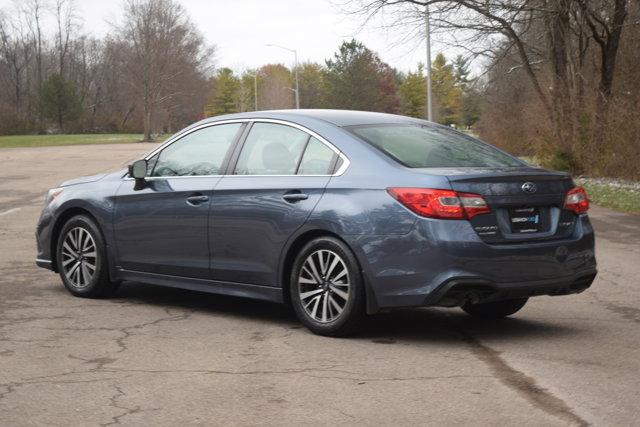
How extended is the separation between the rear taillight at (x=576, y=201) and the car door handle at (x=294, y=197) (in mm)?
1763

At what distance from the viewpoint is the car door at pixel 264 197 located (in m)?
7.09

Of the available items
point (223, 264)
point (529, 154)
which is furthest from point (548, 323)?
point (529, 154)

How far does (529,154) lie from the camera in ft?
145

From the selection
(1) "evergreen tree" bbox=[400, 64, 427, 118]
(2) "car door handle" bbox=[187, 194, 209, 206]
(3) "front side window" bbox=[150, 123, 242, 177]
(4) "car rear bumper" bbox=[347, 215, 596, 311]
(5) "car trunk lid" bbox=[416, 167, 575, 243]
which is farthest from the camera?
(1) "evergreen tree" bbox=[400, 64, 427, 118]

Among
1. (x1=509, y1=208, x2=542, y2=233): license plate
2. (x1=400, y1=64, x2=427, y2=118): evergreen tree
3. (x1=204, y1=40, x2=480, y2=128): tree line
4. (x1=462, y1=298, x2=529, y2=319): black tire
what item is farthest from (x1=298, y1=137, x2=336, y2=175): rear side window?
(x1=400, y1=64, x2=427, y2=118): evergreen tree

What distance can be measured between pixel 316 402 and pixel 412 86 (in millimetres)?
139238

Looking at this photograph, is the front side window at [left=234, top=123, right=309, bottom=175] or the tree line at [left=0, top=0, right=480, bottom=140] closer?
the front side window at [left=234, top=123, right=309, bottom=175]

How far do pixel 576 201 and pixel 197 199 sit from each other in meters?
2.76

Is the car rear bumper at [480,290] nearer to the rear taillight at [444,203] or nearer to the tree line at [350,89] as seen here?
the rear taillight at [444,203]

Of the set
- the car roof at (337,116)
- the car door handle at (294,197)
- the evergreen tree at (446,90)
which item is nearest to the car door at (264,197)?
the car door handle at (294,197)

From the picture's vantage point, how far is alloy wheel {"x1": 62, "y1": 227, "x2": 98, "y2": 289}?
8.59m

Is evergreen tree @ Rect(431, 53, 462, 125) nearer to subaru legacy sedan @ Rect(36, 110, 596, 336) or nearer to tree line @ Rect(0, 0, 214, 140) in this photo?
tree line @ Rect(0, 0, 214, 140)

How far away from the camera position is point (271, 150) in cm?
750

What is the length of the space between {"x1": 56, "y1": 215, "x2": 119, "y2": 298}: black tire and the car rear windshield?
8.46 ft
